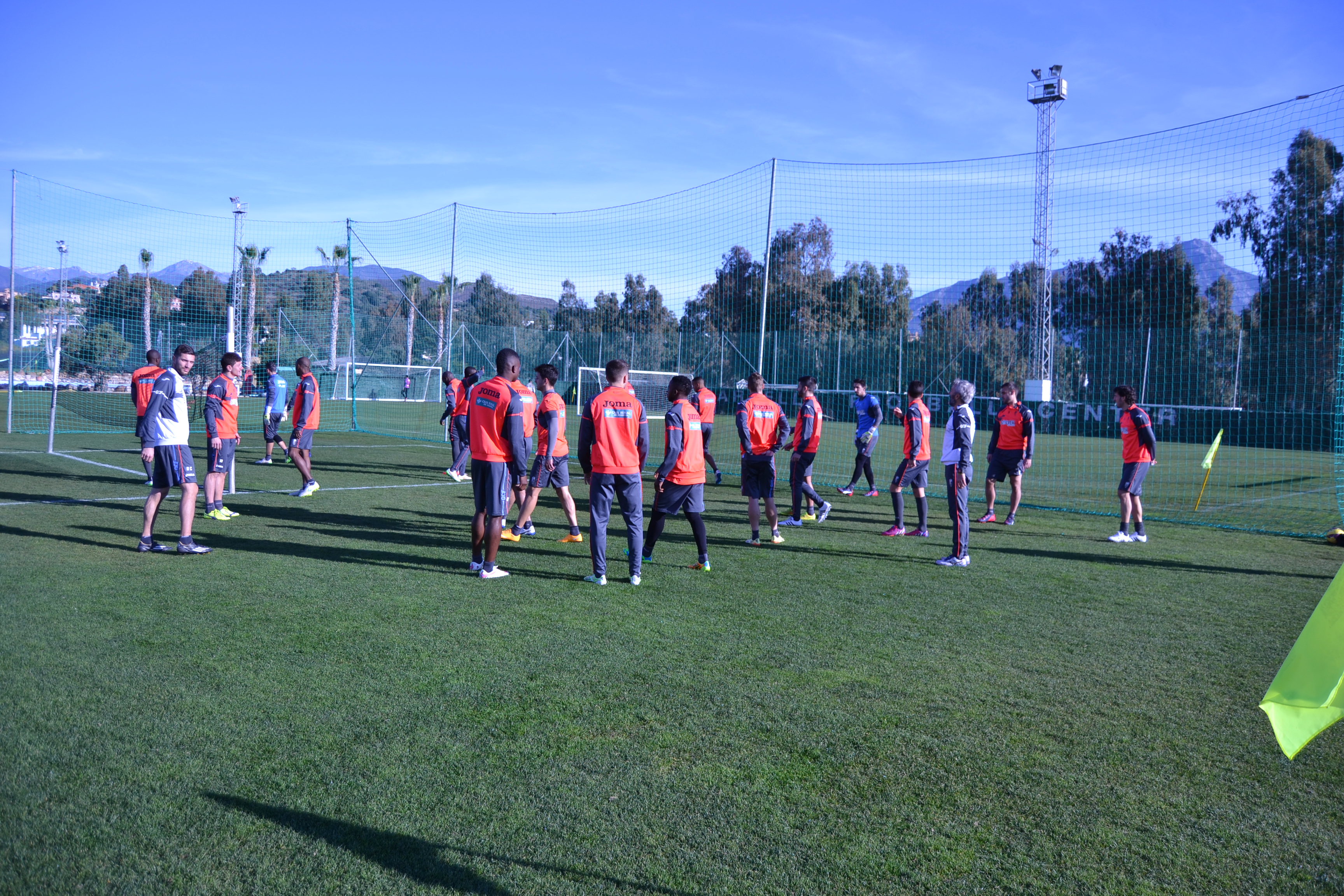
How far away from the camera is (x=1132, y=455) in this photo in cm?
1086

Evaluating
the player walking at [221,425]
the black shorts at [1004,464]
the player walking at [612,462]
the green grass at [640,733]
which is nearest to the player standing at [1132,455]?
the black shorts at [1004,464]

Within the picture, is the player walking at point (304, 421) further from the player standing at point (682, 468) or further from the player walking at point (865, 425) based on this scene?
the player walking at point (865, 425)

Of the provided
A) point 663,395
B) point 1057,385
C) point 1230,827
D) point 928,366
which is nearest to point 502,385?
point 1230,827

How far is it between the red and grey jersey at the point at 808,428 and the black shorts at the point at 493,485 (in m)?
4.41

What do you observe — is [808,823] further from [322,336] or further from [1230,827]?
[322,336]

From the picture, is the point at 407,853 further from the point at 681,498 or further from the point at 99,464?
the point at 99,464

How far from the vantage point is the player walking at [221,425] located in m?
10.3

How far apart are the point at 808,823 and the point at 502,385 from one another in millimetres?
5017

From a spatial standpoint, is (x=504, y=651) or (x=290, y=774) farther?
(x=504, y=651)

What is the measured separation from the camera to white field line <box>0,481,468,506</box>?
37.3 ft

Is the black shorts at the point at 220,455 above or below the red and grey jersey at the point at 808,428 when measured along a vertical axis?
below

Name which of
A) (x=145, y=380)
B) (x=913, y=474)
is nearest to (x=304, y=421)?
(x=145, y=380)

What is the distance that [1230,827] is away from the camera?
3611 millimetres

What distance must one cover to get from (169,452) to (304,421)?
5143 mm
